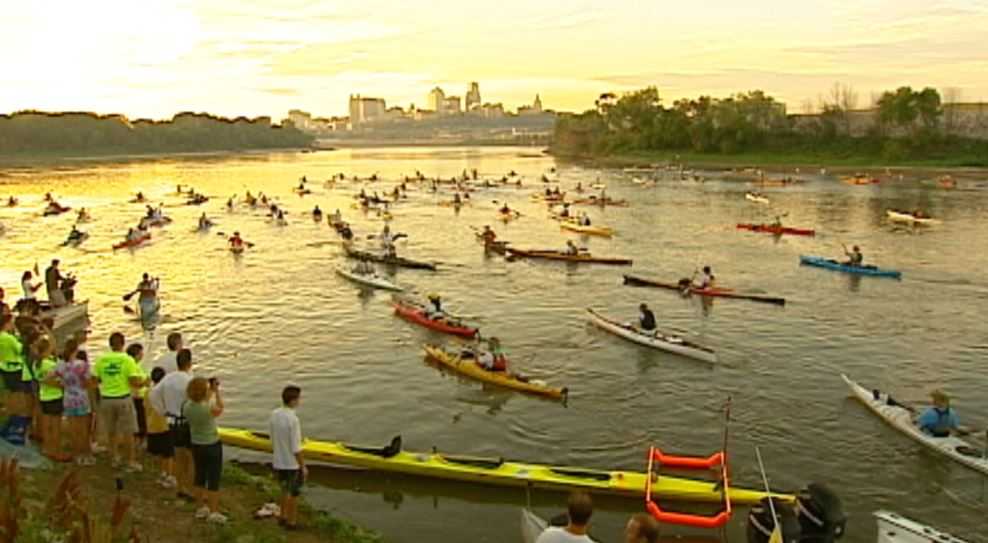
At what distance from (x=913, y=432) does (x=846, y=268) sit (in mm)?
23622

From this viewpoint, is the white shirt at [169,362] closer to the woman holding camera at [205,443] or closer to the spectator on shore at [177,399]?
the spectator on shore at [177,399]

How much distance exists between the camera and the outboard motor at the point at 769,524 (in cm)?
1232

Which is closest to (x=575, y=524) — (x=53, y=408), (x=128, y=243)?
(x=53, y=408)

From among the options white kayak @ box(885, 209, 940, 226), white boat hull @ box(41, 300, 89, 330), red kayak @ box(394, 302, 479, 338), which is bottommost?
red kayak @ box(394, 302, 479, 338)

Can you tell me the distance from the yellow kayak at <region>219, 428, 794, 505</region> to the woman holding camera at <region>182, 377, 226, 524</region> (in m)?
5.14

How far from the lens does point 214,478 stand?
1217cm

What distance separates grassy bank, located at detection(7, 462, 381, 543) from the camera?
1013 centimetres

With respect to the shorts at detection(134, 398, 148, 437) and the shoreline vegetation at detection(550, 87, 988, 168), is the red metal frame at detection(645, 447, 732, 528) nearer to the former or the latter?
the shorts at detection(134, 398, 148, 437)

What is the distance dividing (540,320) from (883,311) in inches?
556

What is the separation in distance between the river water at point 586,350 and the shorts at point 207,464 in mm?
4355

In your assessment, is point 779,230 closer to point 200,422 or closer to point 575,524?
point 200,422

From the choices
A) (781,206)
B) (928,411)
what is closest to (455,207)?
(781,206)

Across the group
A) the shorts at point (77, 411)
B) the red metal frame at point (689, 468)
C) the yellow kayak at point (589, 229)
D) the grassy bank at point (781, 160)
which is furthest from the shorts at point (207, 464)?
the grassy bank at point (781, 160)

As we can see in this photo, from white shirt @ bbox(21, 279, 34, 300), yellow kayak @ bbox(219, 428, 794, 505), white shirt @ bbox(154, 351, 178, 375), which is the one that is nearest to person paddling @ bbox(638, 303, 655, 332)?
yellow kayak @ bbox(219, 428, 794, 505)
